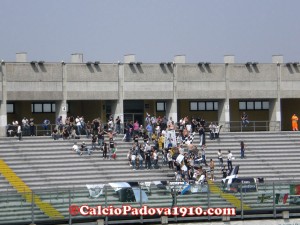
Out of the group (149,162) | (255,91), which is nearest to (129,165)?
(149,162)

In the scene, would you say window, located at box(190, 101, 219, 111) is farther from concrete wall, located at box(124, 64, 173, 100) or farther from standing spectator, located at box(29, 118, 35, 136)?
standing spectator, located at box(29, 118, 35, 136)

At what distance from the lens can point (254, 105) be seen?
3199 inches

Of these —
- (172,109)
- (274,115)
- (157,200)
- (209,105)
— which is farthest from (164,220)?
(274,115)

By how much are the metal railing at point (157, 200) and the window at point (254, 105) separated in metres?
27.2

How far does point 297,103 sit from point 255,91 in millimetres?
4858

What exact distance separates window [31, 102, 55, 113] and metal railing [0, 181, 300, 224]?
2249 cm

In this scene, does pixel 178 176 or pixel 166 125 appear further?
pixel 166 125

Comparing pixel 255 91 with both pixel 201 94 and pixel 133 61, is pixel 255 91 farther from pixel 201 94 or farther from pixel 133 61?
pixel 133 61

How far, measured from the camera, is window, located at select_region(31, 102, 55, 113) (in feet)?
244

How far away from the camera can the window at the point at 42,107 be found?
7444 centimetres

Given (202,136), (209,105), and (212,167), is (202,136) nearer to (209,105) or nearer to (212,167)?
(212,167)

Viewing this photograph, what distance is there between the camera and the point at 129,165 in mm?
64562

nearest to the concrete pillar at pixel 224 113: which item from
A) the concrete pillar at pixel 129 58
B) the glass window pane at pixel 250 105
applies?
the glass window pane at pixel 250 105

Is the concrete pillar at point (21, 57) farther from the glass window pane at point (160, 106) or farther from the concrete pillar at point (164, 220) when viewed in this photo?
the concrete pillar at point (164, 220)
